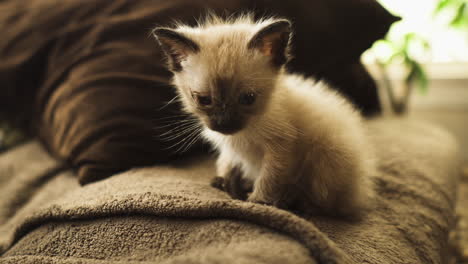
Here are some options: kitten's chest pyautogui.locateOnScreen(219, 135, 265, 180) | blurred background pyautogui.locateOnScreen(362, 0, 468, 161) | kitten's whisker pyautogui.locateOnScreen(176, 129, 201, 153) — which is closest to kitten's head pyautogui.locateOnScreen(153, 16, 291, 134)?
kitten's chest pyautogui.locateOnScreen(219, 135, 265, 180)

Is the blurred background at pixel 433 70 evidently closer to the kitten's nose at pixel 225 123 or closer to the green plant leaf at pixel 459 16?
the green plant leaf at pixel 459 16

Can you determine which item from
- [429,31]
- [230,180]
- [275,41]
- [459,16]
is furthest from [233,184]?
[429,31]

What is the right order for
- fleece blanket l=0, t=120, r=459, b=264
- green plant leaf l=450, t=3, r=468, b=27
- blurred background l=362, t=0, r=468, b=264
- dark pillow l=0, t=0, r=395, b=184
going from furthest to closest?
blurred background l=362, t=0, r=468, b=264 < green plant leaf l=450, t=3, r=468, b=27 < dark pillow l=0, t=0, r=395, b=184 < fleece blanket l=0, t=120, r=459, b=264

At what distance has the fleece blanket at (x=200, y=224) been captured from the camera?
2.07 feet

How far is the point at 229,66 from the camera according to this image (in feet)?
2.63

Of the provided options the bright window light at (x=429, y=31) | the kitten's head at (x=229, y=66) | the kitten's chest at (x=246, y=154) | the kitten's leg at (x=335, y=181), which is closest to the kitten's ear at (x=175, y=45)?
the kitten's head at (x=229, y=66)

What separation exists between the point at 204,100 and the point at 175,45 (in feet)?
0.54

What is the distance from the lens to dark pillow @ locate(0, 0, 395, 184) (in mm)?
1051

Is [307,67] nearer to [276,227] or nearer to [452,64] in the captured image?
[276,227]

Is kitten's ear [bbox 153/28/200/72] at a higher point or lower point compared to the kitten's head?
higher

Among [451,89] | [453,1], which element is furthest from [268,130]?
[451,89]

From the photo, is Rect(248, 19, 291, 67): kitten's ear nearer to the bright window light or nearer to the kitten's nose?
the kitten's nose

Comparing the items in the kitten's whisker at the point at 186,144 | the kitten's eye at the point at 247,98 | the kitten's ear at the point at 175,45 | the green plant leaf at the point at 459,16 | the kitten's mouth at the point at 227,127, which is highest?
the kitten's ear at the point at 175,45

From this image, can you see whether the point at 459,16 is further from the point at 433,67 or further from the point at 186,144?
the point at 186,144
